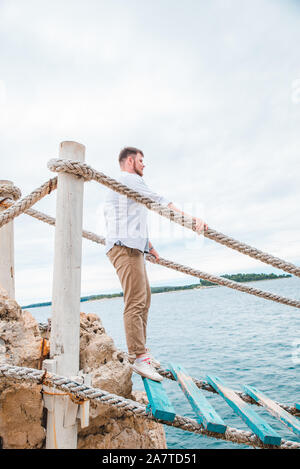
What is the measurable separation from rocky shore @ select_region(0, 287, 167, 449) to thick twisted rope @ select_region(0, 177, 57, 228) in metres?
0.68

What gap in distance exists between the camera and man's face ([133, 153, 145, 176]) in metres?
2.78

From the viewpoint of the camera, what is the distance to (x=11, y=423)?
1995 mm

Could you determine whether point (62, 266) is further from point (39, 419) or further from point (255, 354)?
point (255, 354)

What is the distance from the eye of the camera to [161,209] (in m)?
2.19

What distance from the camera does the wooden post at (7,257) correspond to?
277cm

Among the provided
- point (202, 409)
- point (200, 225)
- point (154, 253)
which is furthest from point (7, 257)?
point (202, 409)

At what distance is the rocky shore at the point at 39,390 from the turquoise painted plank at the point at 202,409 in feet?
1.53

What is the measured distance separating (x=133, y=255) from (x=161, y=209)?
47 centimetres

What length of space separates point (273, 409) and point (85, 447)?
157 cm

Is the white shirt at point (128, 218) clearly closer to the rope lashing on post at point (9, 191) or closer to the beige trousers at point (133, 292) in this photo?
the beige trousers at point (133, 292)

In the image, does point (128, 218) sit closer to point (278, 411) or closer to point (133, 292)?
point (133, 292)

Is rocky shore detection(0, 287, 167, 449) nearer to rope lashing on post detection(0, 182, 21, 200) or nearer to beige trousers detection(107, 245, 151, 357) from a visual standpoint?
beige trousers detection(107, 245, 151, 357)

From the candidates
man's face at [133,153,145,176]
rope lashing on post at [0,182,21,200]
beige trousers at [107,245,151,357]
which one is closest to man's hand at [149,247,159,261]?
beige trousers at [107,245,151,357]

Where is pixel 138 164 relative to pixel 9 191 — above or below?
above
